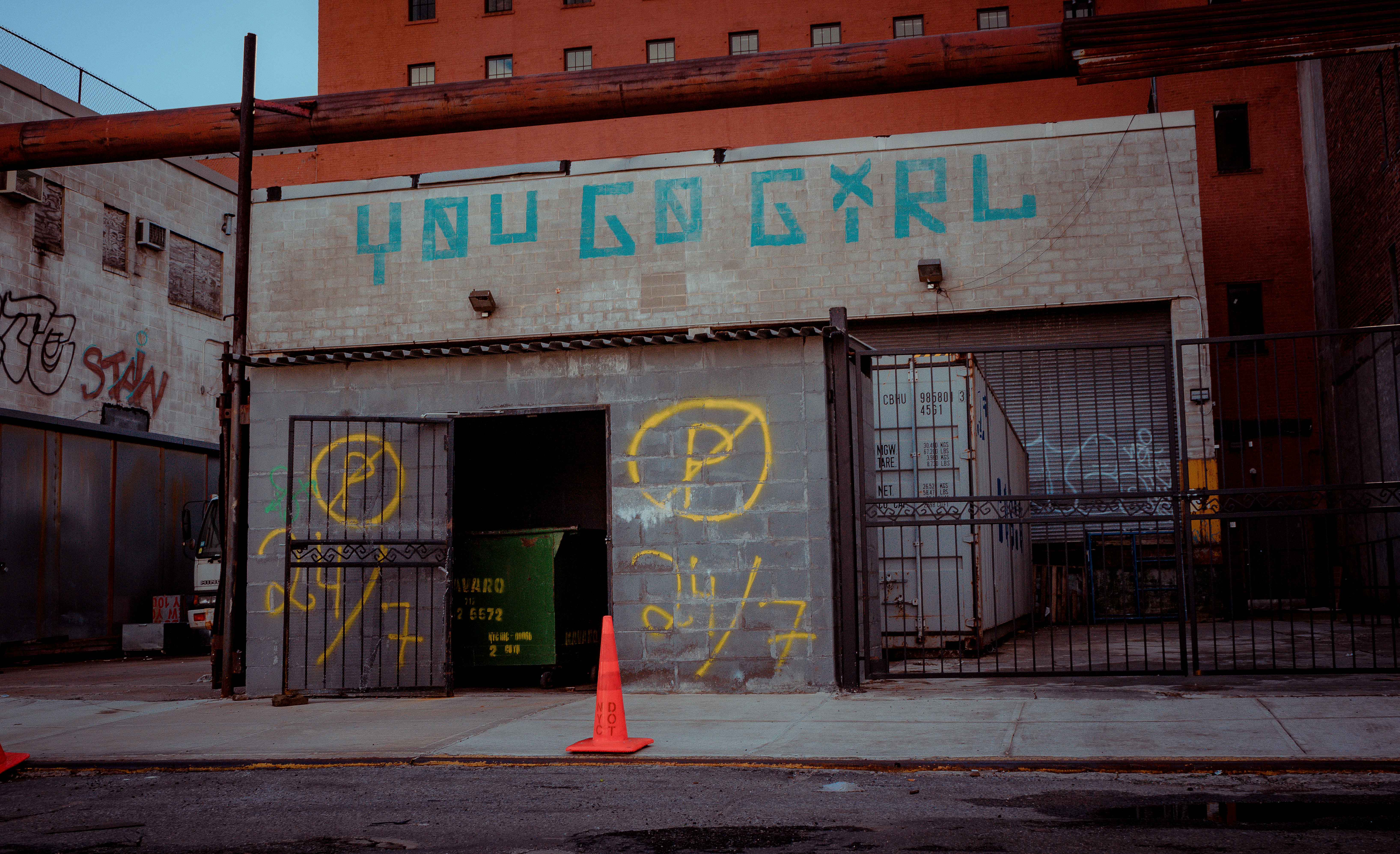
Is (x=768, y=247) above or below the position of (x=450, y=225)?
below

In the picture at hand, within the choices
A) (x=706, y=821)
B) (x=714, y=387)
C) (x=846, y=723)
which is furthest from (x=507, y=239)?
(x=706, y=821)

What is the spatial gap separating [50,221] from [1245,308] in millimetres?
25207

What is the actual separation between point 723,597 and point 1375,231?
15.6 m

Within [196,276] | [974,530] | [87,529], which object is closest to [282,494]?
[974,530]

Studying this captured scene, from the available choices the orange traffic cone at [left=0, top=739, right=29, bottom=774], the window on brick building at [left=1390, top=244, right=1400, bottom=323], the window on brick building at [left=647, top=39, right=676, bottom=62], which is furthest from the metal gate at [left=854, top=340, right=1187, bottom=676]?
the window on brick building at [left=647, top=39, right=676, bottom=62]

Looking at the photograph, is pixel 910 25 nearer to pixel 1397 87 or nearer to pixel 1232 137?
pixel 1232 137

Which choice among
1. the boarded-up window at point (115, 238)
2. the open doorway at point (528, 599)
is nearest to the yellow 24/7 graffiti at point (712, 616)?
the open doorway at point (528, 599)

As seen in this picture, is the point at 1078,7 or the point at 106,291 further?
the point at 1078,7

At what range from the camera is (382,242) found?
20125 millimetres

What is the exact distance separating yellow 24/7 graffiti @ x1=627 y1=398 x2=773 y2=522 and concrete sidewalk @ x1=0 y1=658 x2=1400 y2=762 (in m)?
1.62

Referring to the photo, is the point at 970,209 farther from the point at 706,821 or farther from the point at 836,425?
the point at 706,821

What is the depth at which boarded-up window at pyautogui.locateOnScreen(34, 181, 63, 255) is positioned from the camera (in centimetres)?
2095

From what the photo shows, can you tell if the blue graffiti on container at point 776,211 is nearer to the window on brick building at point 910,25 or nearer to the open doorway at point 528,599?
the open doorway at point 528,599

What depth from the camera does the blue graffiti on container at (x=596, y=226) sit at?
64.0 ft
